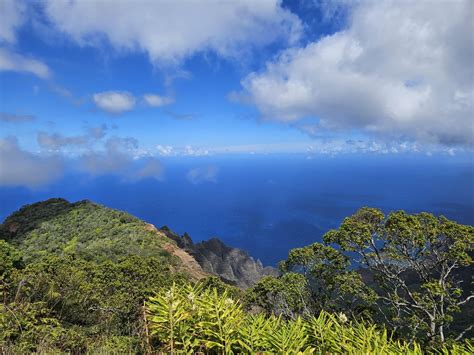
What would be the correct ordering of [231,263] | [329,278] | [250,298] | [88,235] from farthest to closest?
[231,263] → [88,235] → [250,298] → [329,278]

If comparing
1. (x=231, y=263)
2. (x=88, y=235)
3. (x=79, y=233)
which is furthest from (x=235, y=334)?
(x=231, y=263)

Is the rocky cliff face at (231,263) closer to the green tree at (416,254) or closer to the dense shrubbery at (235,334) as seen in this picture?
the green tree at (416,254)

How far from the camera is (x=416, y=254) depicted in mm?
14516

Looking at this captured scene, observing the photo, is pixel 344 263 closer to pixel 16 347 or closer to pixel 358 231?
pixel 358 231

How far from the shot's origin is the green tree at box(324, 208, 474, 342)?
506 inches

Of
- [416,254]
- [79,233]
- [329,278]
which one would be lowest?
[79,233]

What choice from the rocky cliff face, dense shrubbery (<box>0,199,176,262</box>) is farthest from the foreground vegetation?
the rocky cliff face

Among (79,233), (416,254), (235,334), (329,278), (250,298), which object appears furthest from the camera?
(79,233)

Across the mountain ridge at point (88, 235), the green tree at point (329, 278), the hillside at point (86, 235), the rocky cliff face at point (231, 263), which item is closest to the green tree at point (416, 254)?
the green tree at point (329, 278)

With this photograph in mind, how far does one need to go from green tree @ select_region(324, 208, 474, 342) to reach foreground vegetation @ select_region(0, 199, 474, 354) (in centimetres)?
5

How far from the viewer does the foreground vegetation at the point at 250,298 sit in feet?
12.0

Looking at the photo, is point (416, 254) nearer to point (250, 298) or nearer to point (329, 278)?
point (329, 278)

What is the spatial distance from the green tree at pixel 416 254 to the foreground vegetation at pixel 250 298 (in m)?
0.05

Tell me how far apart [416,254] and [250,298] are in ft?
30.6
